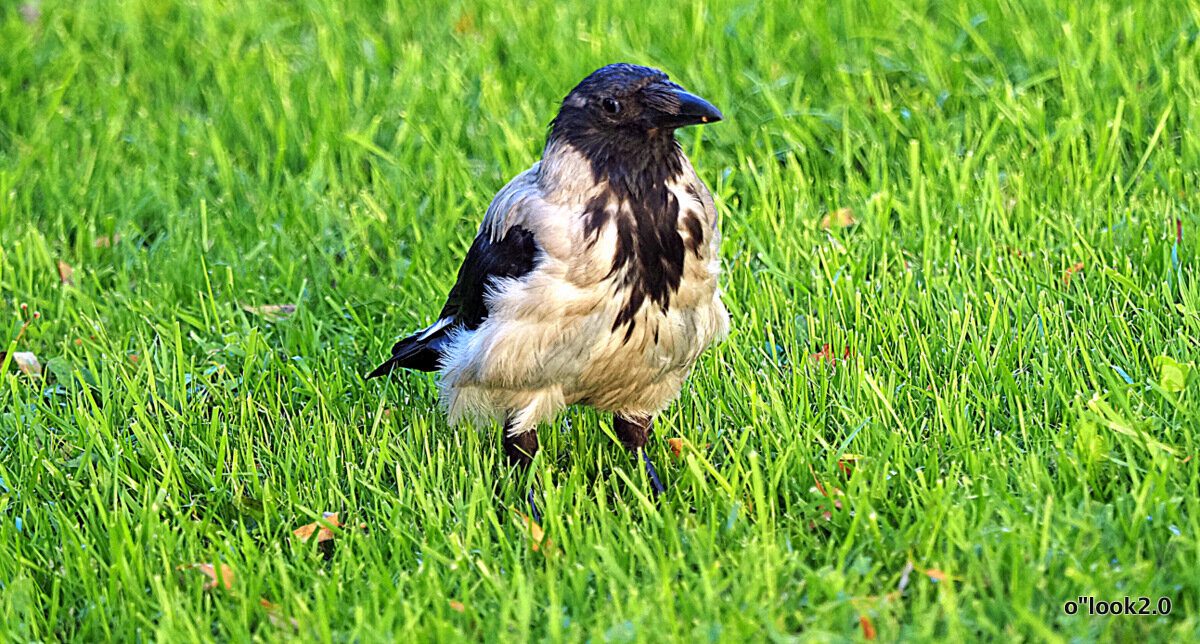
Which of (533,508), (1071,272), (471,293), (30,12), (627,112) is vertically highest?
(30,12)

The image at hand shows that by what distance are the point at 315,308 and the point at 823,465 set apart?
7.41 feet

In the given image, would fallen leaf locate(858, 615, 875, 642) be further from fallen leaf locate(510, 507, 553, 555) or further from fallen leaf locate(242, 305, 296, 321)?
fallen leaf locate(242, 305, 296, 321)

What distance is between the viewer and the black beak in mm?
3494

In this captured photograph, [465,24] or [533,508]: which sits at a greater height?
[465,24]

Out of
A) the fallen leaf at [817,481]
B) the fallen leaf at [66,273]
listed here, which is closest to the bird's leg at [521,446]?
the fallen leaf at [817,481]

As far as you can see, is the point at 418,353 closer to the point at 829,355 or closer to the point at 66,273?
the point at 829,355

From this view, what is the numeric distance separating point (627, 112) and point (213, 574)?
1545mm

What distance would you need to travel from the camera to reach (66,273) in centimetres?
533

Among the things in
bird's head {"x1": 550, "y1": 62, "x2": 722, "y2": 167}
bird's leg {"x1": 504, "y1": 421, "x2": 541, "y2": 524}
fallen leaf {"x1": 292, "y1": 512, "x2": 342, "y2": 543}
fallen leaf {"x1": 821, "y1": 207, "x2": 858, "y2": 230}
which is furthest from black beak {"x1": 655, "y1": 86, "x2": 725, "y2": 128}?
fallen leaf {"x1": 821, "y1": 207, "x2": 858, "y2": 230}

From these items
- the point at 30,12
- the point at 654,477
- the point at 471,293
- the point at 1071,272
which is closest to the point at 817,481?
the point at 654,477

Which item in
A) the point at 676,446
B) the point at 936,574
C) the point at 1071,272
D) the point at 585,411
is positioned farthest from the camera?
→ the point at 1071,272

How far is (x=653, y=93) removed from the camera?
11.6 feet

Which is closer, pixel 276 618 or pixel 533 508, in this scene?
pixel 276 618

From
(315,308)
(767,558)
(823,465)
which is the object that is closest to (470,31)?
(315,308)
